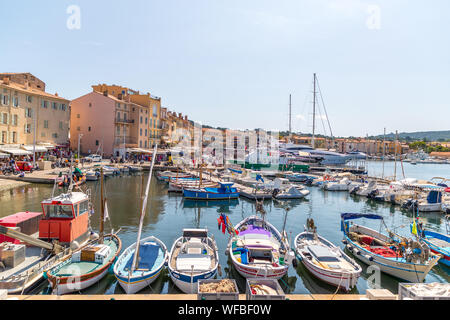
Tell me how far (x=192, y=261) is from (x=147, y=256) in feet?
7.43

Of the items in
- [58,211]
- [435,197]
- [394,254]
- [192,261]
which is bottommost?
[394,254]

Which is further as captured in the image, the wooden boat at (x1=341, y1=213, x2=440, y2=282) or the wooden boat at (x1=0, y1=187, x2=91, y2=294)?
the wooden boat at (x1=341, y1=213, x2=440, y2=282)

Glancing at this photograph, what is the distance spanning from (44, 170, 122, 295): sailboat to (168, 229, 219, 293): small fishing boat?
283 cm

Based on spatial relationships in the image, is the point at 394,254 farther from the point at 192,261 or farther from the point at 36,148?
the point at 36,148

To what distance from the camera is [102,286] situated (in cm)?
1261

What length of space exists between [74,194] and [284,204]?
24486 mm

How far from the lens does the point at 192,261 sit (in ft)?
43.5

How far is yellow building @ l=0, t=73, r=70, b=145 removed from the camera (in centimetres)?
4309

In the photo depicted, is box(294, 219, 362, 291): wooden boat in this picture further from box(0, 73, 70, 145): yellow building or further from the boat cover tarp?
box(0, 73, 70, 145): yellow building

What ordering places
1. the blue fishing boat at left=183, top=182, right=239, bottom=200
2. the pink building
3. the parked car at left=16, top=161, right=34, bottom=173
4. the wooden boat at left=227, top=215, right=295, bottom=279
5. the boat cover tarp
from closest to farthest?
the wooden boat at left=227, top=215, right=295, bottom=279 → the boat cover tarp → the blue fishing boat at left=183, top=182, right=239, bottom=200 → the parked car at left=16, top=161, right=34, bottom=173 → the pink building

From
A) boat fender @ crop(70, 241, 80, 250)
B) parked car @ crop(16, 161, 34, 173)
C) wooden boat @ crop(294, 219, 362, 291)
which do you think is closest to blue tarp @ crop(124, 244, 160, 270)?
boat fender @ crop(70, 241, 80, 250)

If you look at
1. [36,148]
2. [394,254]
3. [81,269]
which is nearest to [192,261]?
[81,269]

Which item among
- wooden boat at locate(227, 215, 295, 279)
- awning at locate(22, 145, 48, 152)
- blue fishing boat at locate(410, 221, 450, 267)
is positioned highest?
awning at locate(22, 145, 48, 152)
